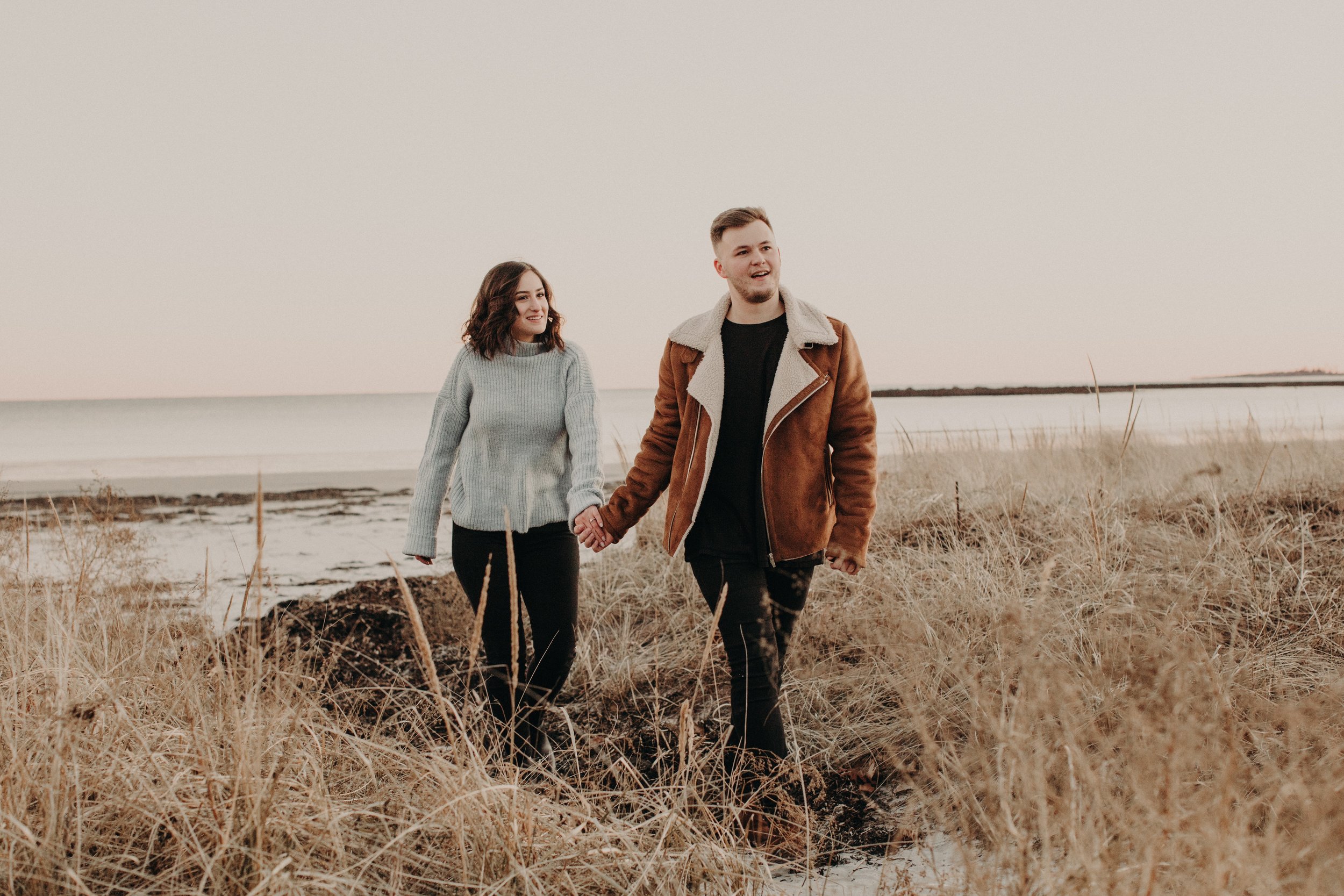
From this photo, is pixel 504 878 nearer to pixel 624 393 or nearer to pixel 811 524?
pixel 811 524

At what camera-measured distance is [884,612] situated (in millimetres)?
3816

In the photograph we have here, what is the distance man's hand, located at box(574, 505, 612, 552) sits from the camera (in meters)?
3.18

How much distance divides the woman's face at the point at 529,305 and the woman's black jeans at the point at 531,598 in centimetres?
82

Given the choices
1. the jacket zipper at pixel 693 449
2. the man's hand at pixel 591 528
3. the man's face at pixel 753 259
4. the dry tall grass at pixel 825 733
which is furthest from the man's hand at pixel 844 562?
the man's face at pixel 753 259

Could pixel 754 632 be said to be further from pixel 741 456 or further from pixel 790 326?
pixel 790 326

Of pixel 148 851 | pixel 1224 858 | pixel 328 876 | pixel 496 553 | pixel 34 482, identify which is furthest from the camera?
pixel 34 482

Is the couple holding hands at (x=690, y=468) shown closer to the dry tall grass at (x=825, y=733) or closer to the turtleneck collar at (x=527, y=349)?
the turtleneck collar at (x=527, y=349)

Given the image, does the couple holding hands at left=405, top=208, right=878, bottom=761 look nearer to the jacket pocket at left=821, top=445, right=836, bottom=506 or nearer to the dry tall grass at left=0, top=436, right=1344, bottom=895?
the jacket pocket at left=821, top=445, right=836, bottom=506

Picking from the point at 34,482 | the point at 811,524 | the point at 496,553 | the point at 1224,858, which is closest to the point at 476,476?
the point at 496,553

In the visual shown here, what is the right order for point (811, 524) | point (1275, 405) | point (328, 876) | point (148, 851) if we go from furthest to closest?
point (1275, 405), point (811, 524), point (148, 851), point (328, 876)

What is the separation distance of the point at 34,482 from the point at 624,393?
61299 mm

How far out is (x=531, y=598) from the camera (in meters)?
3.34

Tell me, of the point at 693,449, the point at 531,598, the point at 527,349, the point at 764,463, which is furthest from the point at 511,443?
the point at 764,463

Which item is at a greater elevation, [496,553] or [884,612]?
[496,553]
